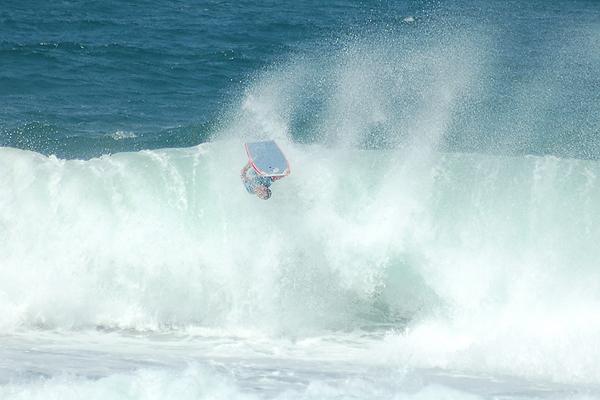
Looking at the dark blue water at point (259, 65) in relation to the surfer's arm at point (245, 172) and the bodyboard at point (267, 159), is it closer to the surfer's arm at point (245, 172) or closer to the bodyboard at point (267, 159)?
the bodyboard at point (267, 159)

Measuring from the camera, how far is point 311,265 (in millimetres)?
19547

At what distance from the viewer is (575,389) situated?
15906mm

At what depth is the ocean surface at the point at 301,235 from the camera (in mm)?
16609

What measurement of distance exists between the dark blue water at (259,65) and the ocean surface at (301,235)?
117mm

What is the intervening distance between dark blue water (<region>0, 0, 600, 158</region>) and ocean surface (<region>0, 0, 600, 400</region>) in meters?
0.12

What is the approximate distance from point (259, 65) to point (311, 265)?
11945mm

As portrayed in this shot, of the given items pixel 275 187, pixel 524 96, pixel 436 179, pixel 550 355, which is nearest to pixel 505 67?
pixel 524 96

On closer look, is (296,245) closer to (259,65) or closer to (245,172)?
(245,172)

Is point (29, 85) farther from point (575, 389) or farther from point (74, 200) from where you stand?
point (575, 389)

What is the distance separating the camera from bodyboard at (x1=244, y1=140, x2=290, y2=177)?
61.3 feet

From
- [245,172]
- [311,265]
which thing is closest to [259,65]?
[245,172]

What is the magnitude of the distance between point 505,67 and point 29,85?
1626 centimetres

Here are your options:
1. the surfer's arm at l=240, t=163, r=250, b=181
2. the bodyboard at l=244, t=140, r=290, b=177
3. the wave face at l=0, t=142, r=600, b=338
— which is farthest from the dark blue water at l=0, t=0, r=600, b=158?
the surfer's arm at l=240, t=163, r=250, b=181

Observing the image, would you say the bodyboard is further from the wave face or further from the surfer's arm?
the wave face
